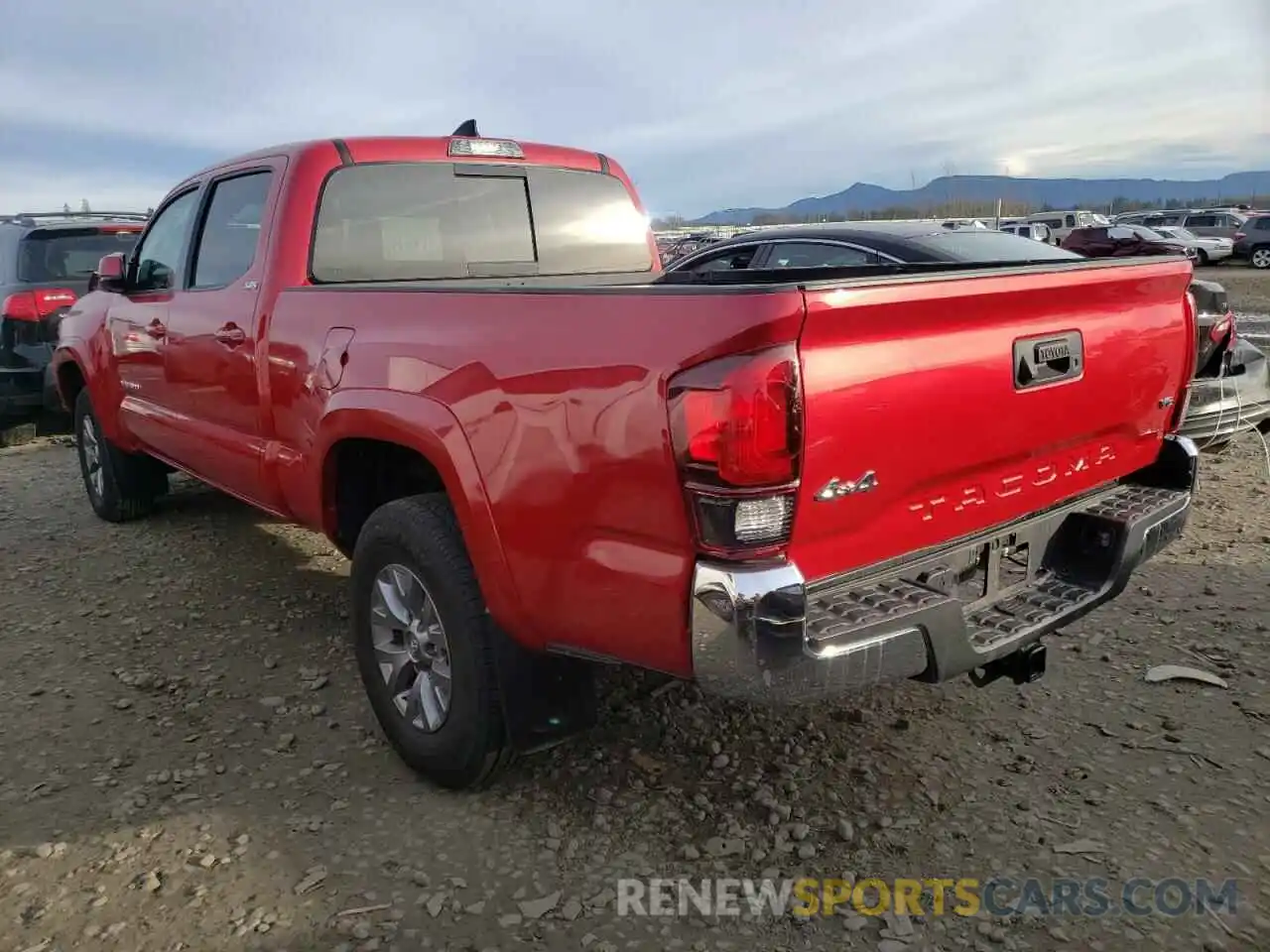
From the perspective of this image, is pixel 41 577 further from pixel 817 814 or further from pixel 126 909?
pixel 817 814

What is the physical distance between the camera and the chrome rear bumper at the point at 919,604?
2.03 m

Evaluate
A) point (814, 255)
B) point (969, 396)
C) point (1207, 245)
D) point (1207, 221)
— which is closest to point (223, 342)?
point (969, 396)

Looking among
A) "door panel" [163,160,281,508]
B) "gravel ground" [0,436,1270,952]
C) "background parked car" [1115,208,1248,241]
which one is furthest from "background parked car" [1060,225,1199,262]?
"door panel" [163,160,281,508]

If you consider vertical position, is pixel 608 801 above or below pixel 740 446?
below

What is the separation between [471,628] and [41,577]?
3.43m

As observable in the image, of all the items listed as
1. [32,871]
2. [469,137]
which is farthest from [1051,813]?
[469,137]

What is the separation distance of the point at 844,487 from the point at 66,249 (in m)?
7.81

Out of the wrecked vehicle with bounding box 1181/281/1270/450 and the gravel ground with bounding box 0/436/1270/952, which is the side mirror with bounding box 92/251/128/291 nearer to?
the gravel ground with bounding box 0/436/1270/952

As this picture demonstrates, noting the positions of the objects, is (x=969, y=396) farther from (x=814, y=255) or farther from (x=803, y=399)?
(x=814, y=255)

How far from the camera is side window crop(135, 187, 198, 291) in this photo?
14.8 ft

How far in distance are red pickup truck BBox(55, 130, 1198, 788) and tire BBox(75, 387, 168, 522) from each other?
205 centimetres

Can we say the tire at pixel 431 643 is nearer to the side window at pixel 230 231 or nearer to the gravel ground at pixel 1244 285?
the side window at pixel 230 231

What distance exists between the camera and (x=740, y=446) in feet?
6.48

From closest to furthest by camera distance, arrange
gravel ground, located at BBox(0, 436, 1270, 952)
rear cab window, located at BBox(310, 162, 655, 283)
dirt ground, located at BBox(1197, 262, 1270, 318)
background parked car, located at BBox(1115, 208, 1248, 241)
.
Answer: gravel ground, located at BBox(0, 436, 1270, 952)
rear cab window, located at BBox(310, 162, 655, 283)
dirt ground, located at BBox(1197, 262, 1270, 318)
background parked car, located at BBox(1115, 208, 1248, 241)
